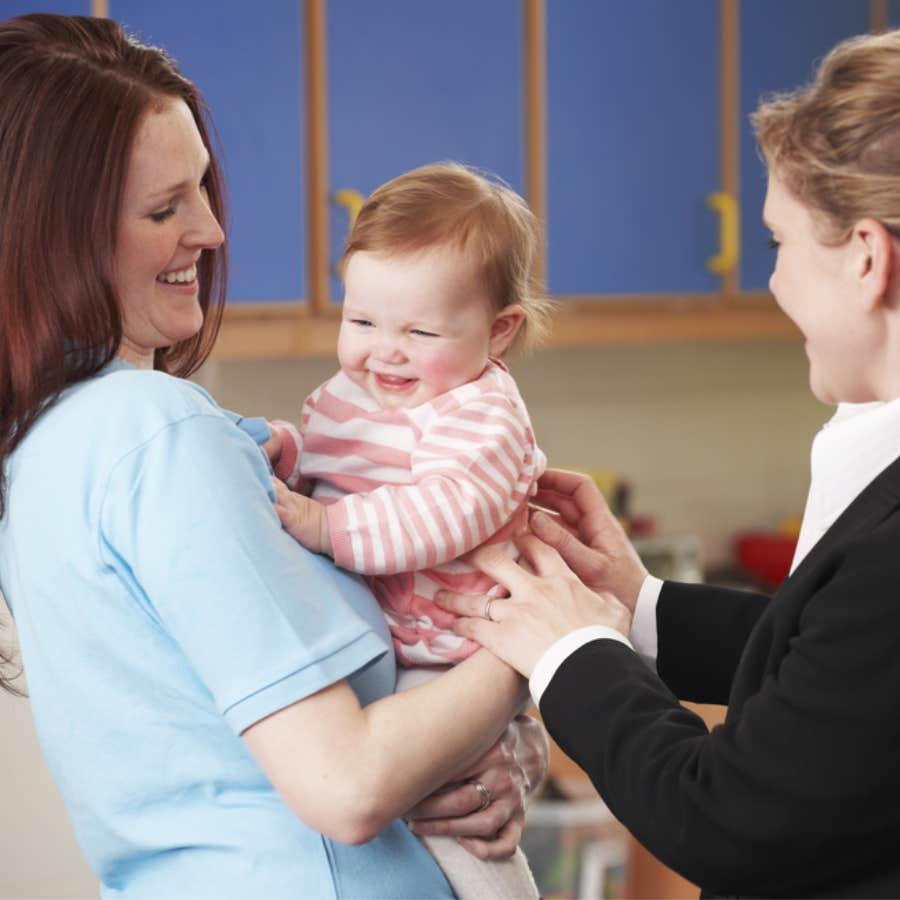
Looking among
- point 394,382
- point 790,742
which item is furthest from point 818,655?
point 394,382

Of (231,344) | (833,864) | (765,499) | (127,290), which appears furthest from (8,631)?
(765,499)

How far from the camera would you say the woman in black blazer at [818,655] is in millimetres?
956

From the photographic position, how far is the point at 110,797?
3.67 feet

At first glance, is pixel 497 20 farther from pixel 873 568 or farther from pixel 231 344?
pixel 873 568

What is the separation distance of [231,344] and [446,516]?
1.34 m

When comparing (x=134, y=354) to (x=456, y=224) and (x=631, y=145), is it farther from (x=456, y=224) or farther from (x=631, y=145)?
(x=631, y=145)

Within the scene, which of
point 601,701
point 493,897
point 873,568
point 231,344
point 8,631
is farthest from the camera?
point 231,344

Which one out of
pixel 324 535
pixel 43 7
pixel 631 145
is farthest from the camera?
pixel 631 145

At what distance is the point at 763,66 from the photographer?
10.2 feet

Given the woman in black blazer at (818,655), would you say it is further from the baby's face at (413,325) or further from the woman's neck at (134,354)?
the woman's neck at (134,354)

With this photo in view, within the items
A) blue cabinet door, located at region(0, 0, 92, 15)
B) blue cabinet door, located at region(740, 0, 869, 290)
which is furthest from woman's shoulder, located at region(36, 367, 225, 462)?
blue cabinet door, located at region(740, 0, 869, 290)

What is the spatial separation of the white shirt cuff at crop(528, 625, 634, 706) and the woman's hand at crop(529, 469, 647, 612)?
0.23 m

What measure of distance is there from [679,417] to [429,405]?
235 cm

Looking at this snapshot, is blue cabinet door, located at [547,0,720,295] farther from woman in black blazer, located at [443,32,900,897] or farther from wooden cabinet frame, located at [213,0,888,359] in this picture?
woman in black blazer, located at [443,32,900,897]
